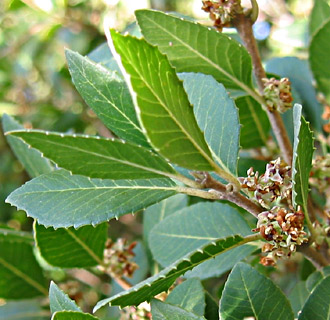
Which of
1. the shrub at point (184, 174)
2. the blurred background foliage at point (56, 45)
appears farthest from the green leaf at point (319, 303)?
the blurred background foliage at point (56, 45)

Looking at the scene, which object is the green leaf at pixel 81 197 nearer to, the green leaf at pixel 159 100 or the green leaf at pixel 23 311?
the green leaf at pixel 159 100

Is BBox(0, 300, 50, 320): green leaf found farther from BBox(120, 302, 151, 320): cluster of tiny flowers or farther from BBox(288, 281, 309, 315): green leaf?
BBox(288, 281, 309, 315): green leaf

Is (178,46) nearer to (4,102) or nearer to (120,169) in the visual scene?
(120,169)

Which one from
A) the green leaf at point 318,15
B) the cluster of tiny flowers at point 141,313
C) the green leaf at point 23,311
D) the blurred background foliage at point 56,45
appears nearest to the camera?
the cluster of tiny flowers at point 141,313

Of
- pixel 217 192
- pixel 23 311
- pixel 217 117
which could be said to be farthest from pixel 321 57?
pixel 23 311

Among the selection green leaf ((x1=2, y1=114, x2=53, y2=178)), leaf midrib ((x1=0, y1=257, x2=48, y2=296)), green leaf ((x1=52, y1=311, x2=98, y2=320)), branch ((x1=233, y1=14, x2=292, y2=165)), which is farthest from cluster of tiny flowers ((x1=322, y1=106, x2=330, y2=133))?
leaf midrib ((x1=0, y1=257, x2=48, y2=296))

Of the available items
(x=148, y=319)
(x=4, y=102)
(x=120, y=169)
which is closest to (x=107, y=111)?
(x=120, y=169)
